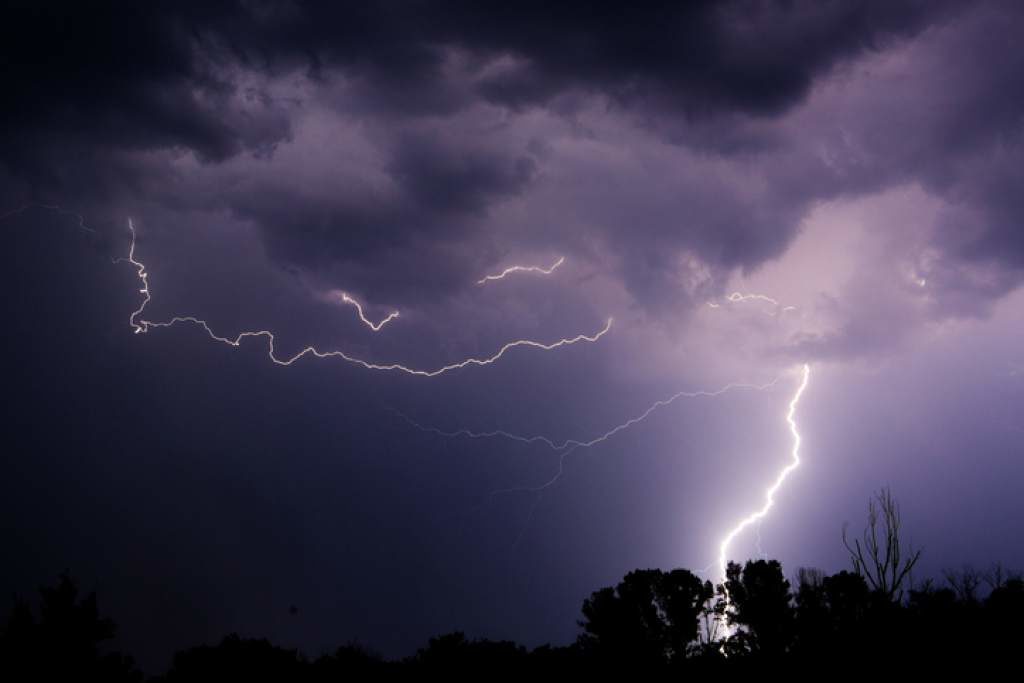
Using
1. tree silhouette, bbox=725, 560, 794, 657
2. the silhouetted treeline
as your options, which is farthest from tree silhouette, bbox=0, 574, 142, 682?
tree silhouette, bbox=725, 560, 794, 657

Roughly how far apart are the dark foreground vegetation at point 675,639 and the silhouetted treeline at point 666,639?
0.09 ft

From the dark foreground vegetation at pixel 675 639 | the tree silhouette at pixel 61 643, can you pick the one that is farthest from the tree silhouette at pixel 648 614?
the tree silhouette at pixel 61 643

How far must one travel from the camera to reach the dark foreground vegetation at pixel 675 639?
349 inches

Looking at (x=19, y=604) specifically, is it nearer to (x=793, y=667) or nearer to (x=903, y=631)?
(x=793, y=667)

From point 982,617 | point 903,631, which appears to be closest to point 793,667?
point 903,631

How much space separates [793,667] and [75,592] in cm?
1340

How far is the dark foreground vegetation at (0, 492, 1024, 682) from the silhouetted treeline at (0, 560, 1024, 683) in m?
0.03

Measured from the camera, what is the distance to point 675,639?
60.7ft

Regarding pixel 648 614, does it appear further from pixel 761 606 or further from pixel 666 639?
pixel 761 606

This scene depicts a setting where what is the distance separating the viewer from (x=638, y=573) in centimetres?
1991

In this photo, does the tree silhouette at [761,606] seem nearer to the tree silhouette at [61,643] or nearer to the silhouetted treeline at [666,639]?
the silhouetted treeline at [666,639]

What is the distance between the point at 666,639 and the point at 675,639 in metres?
0.30

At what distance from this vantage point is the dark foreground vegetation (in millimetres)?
8875

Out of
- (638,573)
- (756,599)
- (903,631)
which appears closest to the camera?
(903,631)
